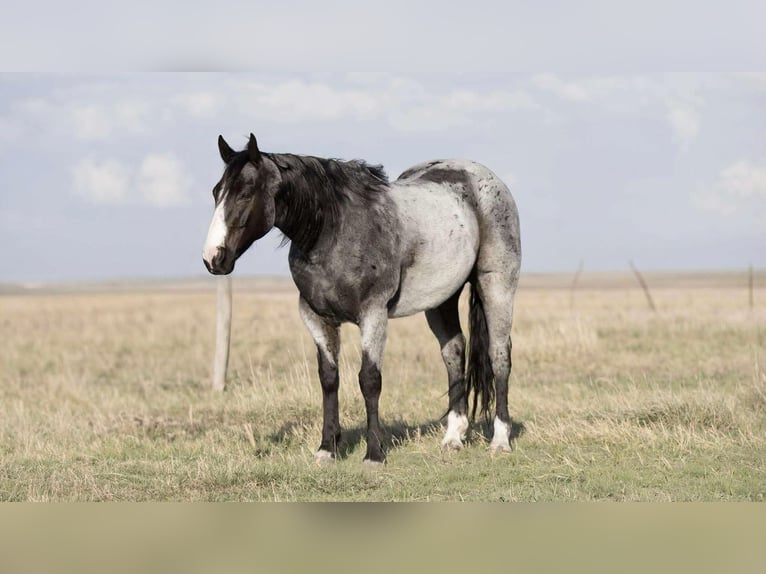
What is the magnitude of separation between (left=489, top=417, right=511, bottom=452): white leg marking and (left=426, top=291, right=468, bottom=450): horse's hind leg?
0.37 meters

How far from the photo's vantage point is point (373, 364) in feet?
26.3

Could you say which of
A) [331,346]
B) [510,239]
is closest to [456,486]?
[331,346]

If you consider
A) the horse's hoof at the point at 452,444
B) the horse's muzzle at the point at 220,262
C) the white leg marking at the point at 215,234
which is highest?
the white leg marking at the point at 215,234

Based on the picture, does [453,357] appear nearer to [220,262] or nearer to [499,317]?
[499,317]

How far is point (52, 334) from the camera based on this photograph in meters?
30.6

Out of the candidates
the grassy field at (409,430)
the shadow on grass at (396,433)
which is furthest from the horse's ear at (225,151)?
the shadow on grass at (396,433)

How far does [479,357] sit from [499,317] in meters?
0.57

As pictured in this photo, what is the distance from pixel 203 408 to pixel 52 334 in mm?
20321

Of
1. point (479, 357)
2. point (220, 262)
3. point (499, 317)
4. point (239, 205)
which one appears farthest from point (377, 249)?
point (479, 357)

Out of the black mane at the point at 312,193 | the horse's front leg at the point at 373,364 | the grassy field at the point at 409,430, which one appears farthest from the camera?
the horse's front leg at the point at 373,364

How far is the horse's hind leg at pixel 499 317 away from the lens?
9359mm

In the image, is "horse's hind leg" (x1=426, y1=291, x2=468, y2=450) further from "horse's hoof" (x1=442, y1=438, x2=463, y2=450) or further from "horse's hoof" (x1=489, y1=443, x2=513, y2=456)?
"horse's hoof" (x1=489, y1=443, x2=513, y2=456)

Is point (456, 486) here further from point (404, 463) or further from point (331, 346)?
point (331, 346)

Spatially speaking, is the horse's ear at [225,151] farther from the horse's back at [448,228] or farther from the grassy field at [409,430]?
the grassy field at [409,430]
